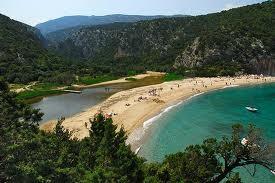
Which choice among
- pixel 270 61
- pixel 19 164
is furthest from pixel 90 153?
pixel 270 61

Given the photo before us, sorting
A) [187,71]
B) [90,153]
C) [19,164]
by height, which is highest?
[19,164]

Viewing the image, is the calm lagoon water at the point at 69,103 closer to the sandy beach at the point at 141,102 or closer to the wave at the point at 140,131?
the sandy beach at the point at 141,102

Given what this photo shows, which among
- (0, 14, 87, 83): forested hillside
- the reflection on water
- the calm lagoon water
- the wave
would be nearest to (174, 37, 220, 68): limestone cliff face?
the reflection on water

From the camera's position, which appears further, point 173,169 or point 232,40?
point 232,40

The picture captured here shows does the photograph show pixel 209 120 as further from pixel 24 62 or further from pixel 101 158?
pixel 24 62

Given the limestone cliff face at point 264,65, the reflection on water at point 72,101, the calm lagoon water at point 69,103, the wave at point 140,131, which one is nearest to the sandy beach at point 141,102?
the wave at point 140,131

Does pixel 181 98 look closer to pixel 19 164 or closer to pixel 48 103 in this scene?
pixel 48 103
